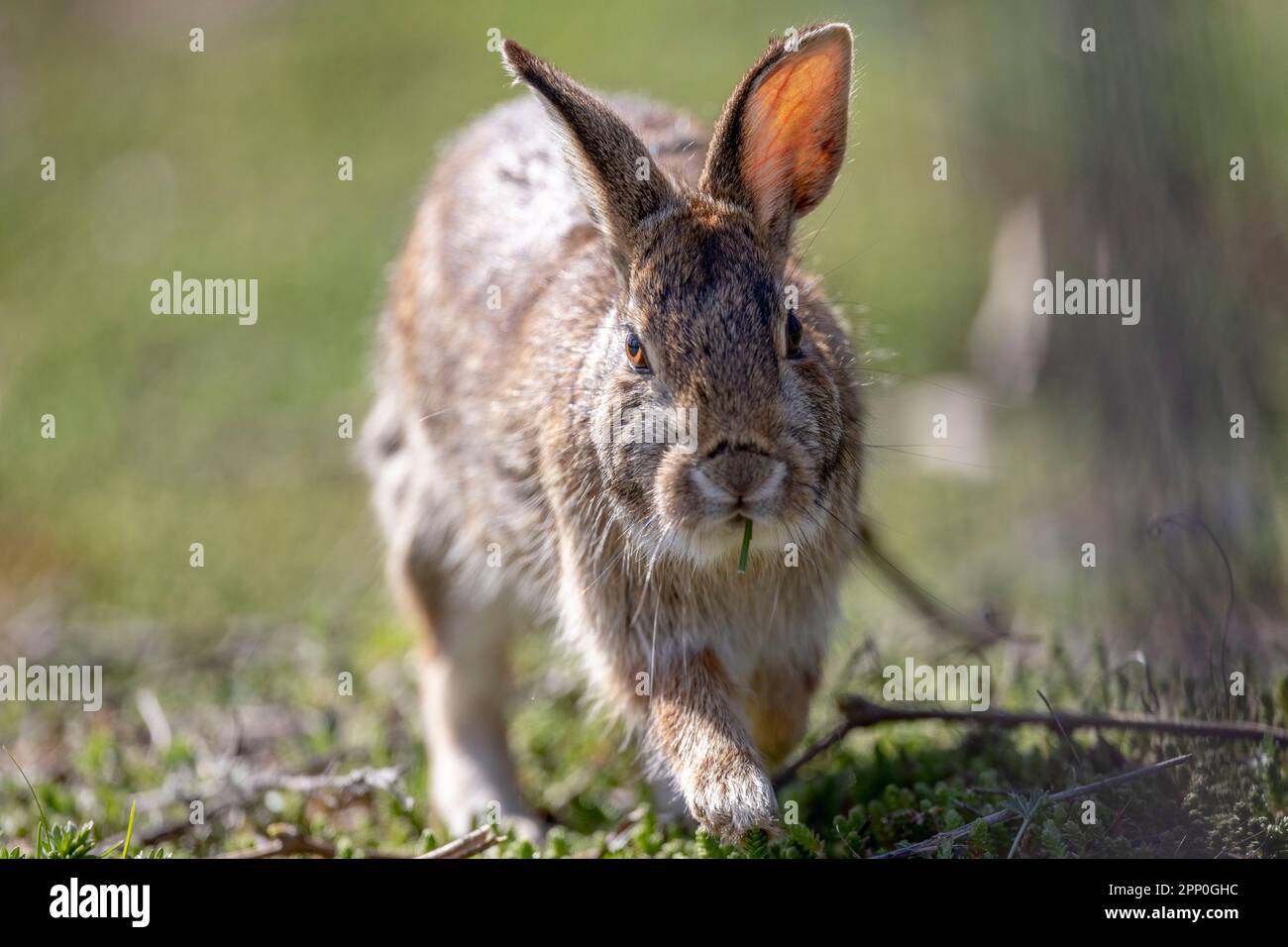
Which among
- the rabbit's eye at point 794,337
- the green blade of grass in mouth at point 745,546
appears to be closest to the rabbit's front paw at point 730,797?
the green blade of grass in mouth at point 745,546

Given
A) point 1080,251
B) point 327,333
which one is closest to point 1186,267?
point 1080,251

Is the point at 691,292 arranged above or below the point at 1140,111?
below

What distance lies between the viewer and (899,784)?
198 inches

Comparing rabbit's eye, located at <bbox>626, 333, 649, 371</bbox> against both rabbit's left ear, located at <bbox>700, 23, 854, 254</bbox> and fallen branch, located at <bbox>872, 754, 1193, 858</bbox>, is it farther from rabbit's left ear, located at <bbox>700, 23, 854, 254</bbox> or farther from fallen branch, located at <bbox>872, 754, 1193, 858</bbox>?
fallen branch, located at <bbox>872, 754, 1193, 858</bbox>

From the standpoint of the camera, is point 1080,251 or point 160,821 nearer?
point 160,821

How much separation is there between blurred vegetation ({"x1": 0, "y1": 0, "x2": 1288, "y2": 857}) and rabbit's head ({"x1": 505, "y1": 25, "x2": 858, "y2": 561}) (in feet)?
2.18

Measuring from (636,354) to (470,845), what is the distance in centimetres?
172

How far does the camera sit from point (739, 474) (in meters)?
3.97

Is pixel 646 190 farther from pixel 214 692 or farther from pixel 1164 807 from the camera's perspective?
pixel 214 692

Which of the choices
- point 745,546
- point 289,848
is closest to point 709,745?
point 745,546

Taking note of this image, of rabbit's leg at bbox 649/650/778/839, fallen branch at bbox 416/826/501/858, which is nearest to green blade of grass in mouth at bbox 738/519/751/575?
rabbit's leg at bbox 649/650/778/839

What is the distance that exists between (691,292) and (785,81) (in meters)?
0.76
